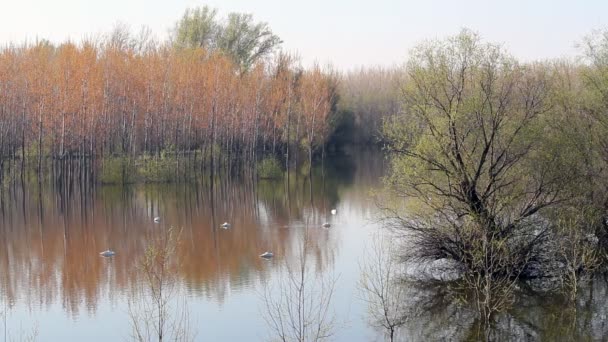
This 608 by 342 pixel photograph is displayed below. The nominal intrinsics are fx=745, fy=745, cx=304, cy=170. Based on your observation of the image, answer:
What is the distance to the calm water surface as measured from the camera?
14.7m

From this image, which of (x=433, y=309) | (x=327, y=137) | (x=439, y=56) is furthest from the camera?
(x=327, y=137)

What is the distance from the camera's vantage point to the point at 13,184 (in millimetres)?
36656

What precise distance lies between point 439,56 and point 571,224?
A: 462 cm

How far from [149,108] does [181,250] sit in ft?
70.6

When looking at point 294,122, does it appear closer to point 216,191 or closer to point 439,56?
point 216,191

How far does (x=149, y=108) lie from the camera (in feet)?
136

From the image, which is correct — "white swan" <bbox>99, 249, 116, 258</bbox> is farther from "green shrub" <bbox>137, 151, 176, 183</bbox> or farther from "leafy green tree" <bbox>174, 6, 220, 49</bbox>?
"leafy green tree" <bbox>174, 6, 220, 49</bbox>

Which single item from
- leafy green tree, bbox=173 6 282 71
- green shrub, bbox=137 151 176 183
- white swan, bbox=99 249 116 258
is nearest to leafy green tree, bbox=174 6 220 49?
leafy green tree, bbox=173 6 282 71

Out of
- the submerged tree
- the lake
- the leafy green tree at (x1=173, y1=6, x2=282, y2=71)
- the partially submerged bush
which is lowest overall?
the lake

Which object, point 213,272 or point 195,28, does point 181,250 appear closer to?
point 213,272

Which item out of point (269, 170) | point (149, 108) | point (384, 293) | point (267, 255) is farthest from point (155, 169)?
point (384, 293)

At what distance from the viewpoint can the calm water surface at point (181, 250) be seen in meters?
14.7

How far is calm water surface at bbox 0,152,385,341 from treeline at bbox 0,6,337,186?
151 inches

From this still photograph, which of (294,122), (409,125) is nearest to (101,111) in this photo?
(294,122)
